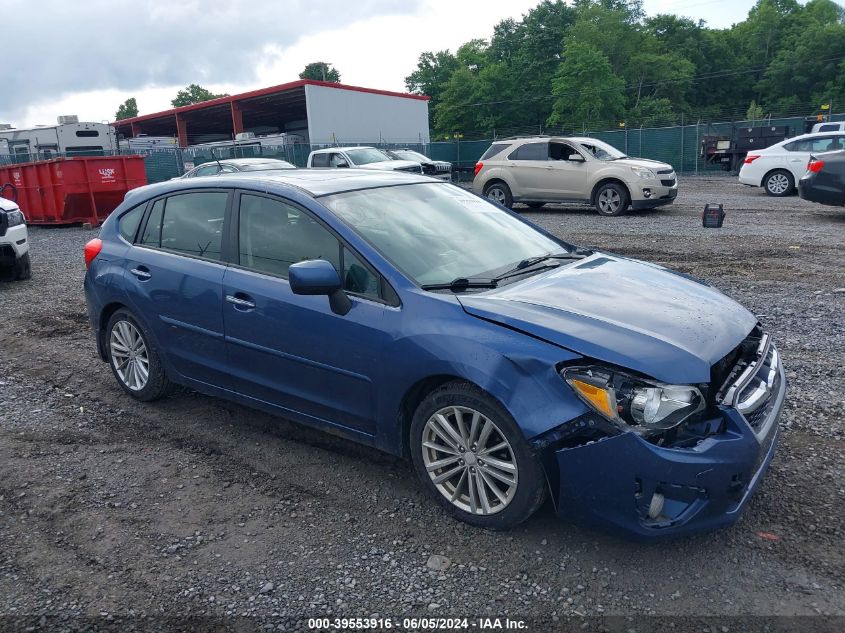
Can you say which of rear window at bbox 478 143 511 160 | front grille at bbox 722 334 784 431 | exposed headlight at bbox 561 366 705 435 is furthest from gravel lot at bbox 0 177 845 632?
rear window at bbox 478 143 511 160

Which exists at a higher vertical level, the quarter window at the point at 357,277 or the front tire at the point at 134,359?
the quarter window at the point at 357,277

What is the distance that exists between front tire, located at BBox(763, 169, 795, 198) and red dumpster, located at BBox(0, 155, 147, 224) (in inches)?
644

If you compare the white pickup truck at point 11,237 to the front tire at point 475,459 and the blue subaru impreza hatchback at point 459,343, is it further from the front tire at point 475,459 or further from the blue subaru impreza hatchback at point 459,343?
the front tire at point 475,459

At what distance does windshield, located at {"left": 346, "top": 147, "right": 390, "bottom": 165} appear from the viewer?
18.7 metres

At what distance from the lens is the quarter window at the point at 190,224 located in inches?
172

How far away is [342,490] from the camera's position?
3.78m

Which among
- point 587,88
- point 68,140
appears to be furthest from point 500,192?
point 587,88

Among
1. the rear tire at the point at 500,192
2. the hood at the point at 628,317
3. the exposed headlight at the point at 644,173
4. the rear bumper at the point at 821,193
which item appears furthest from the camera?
the rear tire at the point at 500,192

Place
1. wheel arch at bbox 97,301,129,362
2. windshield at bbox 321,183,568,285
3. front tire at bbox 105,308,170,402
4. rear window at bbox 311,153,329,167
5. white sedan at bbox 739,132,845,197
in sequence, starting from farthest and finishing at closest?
1. rear window at bbox 311,153,329,167
2. white sedan at bbox 739,132,845,197
3. wheel arch at bbox 97,301,129,362
4. front tire at bbox 105,308,170,402
5. windshield at bbox 321,183,568,285

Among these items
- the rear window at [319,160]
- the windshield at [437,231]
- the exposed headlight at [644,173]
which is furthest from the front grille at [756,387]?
the rear window at [319,160]

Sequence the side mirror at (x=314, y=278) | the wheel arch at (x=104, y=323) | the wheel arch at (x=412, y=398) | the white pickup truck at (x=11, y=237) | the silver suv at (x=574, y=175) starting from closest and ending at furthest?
the wheel arch at (x=412, y=398), the side mirror at (x=314, y=278), the wheel arch at (x=104, y=323), the white pickup truck at (x=11, y=237), the silver suv at (x=574, y=175)

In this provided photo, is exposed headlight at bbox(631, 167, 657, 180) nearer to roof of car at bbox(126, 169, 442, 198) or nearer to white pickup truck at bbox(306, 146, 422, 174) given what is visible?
white pickup truck at bbox(306, 146, 422, 174)

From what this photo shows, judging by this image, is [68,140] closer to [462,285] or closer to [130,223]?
[130,223]

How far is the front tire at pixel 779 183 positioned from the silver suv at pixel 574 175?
4.51 meters
